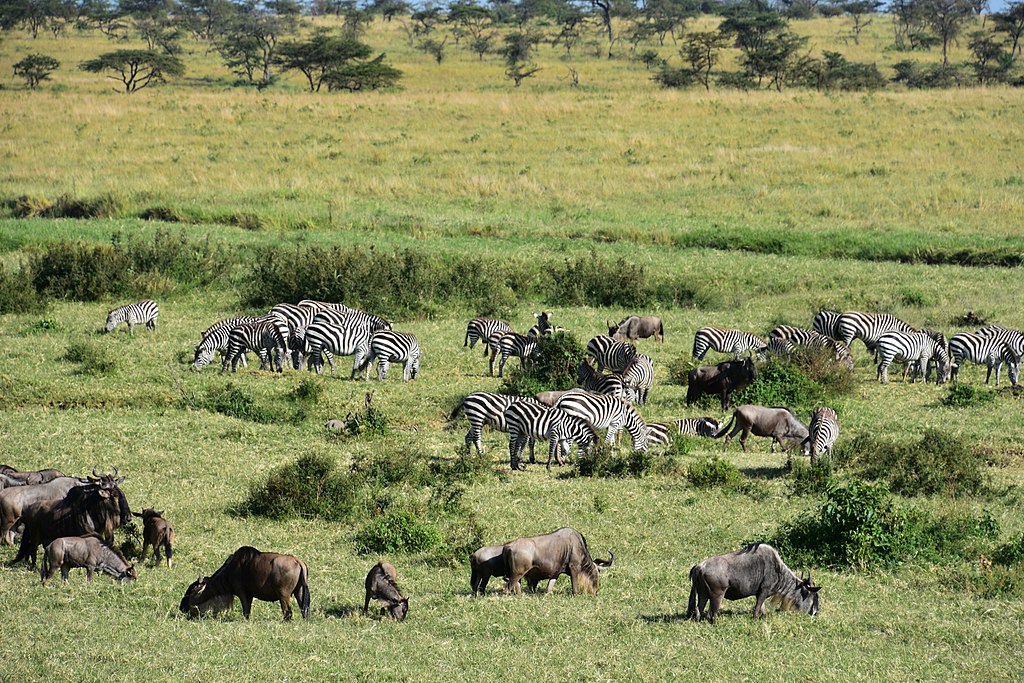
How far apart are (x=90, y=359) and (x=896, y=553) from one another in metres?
12.9

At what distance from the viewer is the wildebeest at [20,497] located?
11.5 metres

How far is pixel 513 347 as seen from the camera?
2027cm

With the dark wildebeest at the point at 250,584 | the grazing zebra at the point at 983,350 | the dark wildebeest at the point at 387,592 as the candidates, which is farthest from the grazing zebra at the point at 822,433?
the dark wildebeest at the point at 250,584

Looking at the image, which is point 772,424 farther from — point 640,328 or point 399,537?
point 640,328

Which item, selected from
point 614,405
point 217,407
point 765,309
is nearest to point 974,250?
point 765,309

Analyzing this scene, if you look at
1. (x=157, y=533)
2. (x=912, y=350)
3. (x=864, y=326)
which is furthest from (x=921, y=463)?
(x=157, y=533)

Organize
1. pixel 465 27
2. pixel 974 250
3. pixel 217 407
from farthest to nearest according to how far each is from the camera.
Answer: pixel 465 27 < pixel 974 250 < pixel 217 407

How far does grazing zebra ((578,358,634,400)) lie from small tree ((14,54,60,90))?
2100 inches

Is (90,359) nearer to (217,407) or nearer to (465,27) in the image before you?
(217,407)

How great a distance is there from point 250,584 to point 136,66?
63499 mm

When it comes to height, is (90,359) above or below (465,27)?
below

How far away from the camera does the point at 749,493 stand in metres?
14.2

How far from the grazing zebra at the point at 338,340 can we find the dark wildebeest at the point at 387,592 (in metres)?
10.4

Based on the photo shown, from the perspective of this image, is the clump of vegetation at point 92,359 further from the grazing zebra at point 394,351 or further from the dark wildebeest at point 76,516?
the dark wildebeest at point 76,516
